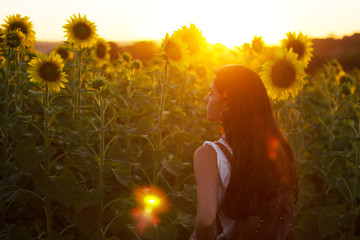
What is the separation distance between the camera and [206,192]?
203 cm

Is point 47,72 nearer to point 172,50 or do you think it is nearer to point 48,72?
point 48,72

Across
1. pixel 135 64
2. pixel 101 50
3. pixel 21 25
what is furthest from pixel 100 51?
pixel 21 25

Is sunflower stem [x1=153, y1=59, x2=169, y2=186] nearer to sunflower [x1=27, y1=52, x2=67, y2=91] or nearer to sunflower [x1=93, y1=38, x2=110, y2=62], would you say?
sunflower [x1=27, y1=52, x2=67, y2=91]

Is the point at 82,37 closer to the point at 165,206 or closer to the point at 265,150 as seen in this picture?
the point at 165,206

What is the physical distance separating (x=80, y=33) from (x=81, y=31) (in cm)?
3

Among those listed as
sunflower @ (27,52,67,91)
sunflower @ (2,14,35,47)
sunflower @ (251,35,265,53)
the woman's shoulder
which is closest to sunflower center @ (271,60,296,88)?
sunflower @ (251,35,265,53)

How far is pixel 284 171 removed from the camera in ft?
7.41

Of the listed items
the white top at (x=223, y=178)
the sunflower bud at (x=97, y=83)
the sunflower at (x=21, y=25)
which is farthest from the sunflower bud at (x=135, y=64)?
the white top at (x=223, y=178)

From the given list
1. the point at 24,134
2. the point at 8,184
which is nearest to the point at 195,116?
the point at 24,134

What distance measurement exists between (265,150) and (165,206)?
1.58m

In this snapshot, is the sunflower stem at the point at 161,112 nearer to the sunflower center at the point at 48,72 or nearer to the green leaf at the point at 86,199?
the green leaf at the point at 86,199

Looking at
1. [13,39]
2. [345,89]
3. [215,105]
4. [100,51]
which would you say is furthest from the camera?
[100,51]

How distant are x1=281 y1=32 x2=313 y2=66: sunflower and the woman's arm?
251 cm

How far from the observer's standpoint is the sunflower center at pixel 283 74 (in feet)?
12.2
